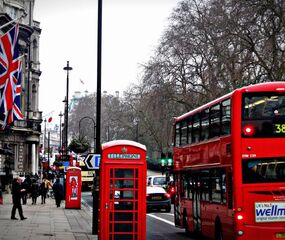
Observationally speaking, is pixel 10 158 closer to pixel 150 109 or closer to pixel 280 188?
pixel 150 109

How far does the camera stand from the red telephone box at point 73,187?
37.8 m

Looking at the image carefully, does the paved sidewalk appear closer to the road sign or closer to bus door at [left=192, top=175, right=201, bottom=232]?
the road sign

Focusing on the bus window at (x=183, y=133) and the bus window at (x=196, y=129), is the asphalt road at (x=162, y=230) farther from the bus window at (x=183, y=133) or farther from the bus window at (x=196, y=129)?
the bus window at (x=196, y=129)

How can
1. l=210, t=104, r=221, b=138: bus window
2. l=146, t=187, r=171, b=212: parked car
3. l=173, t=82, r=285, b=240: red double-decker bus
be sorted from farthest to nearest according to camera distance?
l=146, t=187, r=171, b=212: parked car
l=210, t=104, r=221, b=138: bus window
l=173, t=82, r=285, b=240: red double-decker bus

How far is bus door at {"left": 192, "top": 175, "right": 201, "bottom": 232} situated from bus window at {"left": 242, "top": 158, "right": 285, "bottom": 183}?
16.2 feet

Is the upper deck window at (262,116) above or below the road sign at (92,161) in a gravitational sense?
above

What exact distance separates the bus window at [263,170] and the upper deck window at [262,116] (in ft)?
1.97

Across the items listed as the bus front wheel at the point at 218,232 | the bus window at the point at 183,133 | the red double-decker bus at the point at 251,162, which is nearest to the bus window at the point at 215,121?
the red double-decker bus at the point at 251,162

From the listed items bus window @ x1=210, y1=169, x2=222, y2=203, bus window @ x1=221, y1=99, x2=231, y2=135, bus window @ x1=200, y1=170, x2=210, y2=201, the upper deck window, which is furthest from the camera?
bus window @ x1=200, y1=170, x2=210, y2=201

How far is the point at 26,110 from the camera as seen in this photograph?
81062 mm

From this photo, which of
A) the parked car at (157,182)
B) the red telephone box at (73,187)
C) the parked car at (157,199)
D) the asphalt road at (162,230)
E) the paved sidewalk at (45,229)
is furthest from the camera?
the parked car at (157,182)

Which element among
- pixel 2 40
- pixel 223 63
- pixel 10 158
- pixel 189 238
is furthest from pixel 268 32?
pixel 10 158

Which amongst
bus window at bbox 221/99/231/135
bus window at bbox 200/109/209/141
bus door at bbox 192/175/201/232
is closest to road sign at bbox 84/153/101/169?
bus door at bbox 192/175/201/232

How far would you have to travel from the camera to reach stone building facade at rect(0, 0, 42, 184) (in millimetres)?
70562
